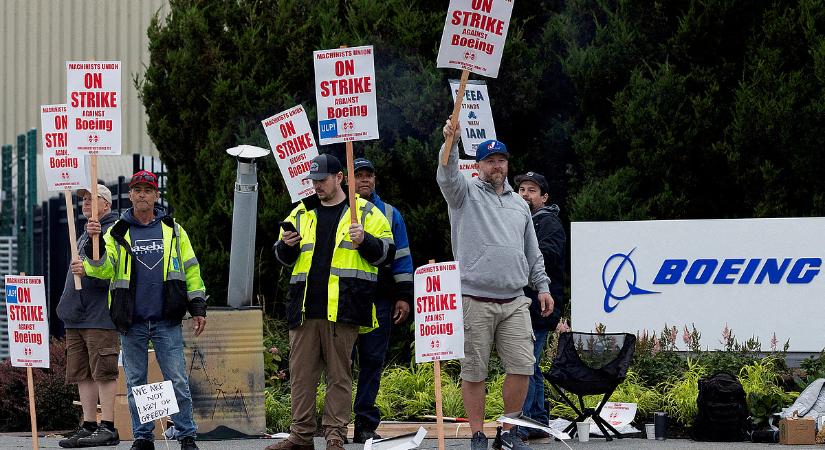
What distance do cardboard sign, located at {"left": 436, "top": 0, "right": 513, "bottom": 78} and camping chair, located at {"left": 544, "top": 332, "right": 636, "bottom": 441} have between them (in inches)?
104

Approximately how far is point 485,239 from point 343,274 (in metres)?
0.96

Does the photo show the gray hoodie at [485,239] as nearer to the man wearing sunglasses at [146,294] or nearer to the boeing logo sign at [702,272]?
the man wearing sunglasses at [146,294]

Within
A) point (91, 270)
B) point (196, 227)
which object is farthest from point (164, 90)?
point (91, 270)

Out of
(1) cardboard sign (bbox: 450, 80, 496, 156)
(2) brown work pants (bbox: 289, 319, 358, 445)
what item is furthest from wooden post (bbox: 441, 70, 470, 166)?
(1) cardboard sign (bbox: 450, 80, 496, 156)

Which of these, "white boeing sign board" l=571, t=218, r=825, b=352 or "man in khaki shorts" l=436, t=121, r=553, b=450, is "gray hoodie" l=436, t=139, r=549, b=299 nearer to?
"man in khaki shorts" l=436, t=121, r=553, b=450

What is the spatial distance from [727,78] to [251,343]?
651 cm

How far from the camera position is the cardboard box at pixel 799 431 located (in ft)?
35.1

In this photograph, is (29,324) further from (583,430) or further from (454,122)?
(583,430)

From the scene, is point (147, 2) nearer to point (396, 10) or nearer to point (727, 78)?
point (396, 10)

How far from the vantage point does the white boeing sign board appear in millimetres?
13312

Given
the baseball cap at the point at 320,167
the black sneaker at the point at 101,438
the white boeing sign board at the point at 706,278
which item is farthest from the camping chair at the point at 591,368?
the black sneaker at the point at 101,438

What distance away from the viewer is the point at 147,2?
66.0ft

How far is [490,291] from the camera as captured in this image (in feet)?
30.8

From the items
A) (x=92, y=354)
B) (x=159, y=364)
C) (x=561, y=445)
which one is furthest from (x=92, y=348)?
(x=561, y=445)
